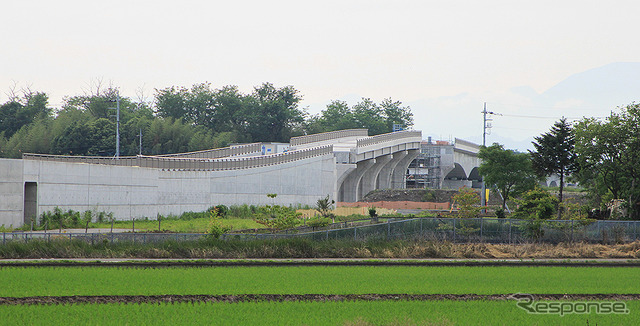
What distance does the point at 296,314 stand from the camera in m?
17.6

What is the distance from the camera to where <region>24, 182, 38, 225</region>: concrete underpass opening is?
151 ft

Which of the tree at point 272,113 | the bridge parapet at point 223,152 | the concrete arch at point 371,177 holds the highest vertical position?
the tree at point 272,113

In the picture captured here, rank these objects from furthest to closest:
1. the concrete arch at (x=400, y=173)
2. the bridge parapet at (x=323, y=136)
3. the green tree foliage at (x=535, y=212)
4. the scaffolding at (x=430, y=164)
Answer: the scaffolding at (x=430, y=164)
the concrete arch at (x=400, y=173)
the bridge parapet at (x=323, y=136)
the green tree foliage at (x=535, y=212)

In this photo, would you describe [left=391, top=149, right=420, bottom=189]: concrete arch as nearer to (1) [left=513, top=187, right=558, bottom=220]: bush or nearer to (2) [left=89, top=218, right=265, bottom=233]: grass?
(1) [left=513, top=187, right=558, bottom=220]: bush

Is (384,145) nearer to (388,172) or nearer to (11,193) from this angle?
(388,172)

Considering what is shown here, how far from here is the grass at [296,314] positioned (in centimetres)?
1647

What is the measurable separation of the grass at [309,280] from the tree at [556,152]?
107 ft

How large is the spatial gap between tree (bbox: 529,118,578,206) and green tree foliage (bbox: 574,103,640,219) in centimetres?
308

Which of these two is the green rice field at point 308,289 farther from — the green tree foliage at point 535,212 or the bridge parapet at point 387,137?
the bridge parapet at point 387,137

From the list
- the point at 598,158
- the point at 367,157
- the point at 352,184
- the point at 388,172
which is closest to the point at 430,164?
the point at 388,172

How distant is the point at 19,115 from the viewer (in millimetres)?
130625

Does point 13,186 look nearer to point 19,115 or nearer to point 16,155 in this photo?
point 16,155

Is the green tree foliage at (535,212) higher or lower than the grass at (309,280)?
higher

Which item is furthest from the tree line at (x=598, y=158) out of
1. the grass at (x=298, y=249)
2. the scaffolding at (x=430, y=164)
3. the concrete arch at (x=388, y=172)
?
the scaffolding at (x=430, y=164)
